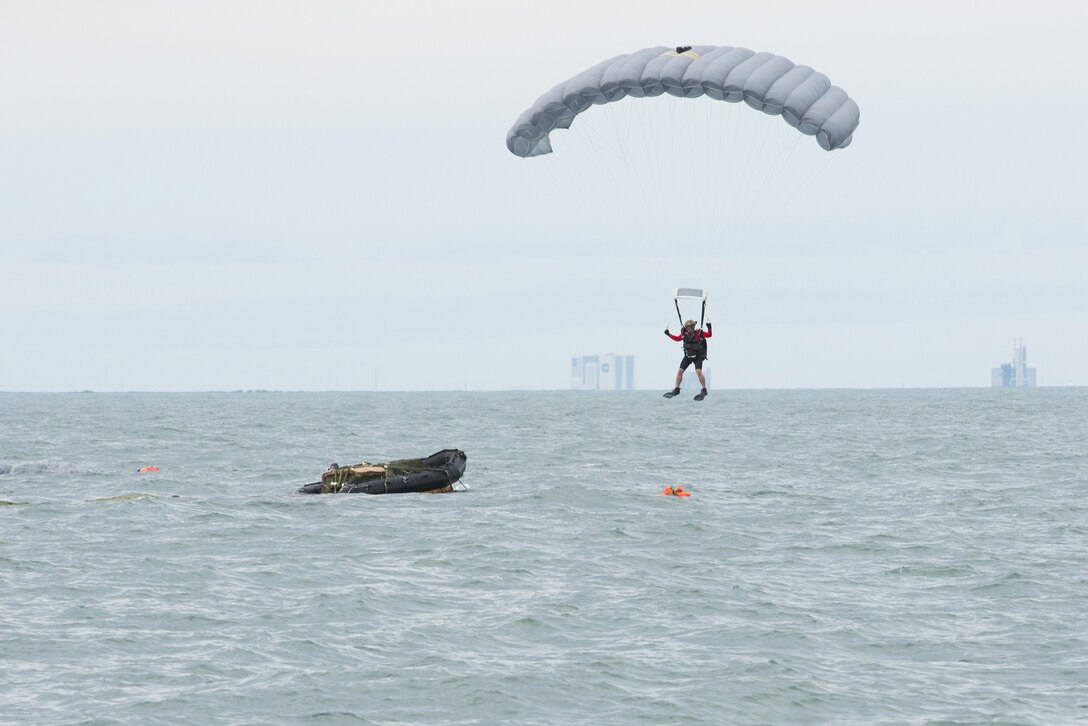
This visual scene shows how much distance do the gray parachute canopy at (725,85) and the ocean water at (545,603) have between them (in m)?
9.67

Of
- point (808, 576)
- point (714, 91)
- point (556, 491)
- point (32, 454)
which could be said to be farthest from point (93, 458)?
point (808, 576)

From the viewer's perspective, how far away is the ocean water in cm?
1617

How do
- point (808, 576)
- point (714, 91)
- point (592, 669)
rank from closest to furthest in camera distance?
point (592, 669) → point (808, 576) → point (714, 91)

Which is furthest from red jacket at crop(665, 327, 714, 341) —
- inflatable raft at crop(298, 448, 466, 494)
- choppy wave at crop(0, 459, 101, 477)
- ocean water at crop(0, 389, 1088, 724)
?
choppy wave at crop(0, 459, 101, 477)

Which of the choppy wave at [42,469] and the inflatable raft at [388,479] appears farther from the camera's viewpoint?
the choppy wave at [42,469]

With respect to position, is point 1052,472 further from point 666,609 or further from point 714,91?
point 666,609

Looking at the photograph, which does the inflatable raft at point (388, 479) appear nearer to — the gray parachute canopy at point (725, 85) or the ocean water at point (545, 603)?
the ocean water at point (545, 603)

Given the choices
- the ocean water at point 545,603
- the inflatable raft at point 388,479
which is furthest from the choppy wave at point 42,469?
the inflatable raft at point 388,479

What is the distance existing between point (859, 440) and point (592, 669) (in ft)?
192

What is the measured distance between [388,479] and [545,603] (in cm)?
1577

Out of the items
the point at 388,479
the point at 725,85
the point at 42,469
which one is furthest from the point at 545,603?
the point at 42,469

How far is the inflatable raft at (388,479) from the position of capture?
36375 millimetres

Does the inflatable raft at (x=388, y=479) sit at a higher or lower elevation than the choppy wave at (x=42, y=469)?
higher

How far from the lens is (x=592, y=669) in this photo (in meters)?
17.4
